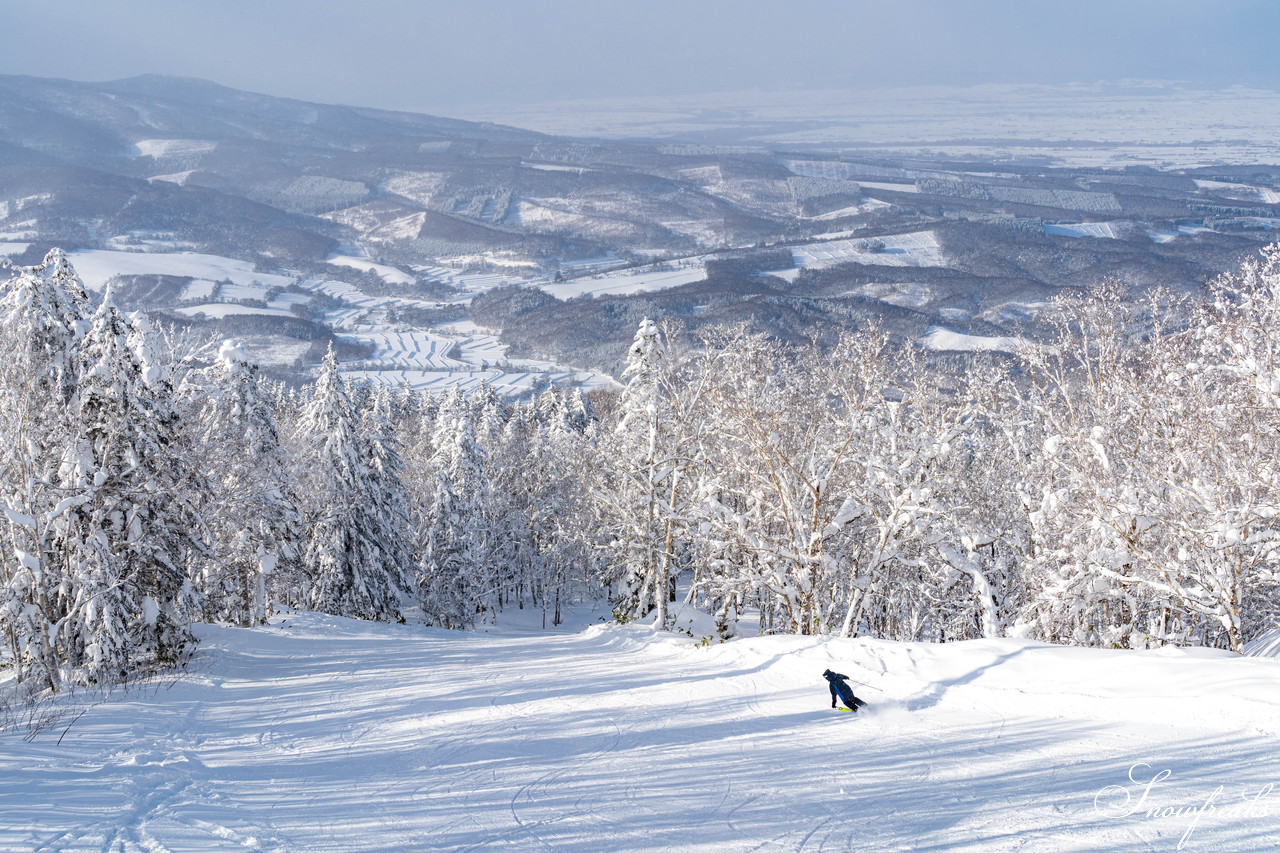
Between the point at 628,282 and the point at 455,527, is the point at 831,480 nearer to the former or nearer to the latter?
the point at 455,527

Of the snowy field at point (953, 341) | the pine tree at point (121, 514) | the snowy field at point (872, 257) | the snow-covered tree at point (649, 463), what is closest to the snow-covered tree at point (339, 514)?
the snow-covered tree at point (649, 463)

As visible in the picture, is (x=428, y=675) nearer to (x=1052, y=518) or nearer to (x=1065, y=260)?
(x=1052, y=518)

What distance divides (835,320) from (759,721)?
134 meters

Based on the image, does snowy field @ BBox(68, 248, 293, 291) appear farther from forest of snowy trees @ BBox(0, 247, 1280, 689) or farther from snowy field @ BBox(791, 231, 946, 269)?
forest of snowy trees @ BBox(0, 247, 1280, 689)

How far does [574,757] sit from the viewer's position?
29.1 ft

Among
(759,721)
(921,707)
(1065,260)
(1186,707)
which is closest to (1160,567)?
(1186,707)

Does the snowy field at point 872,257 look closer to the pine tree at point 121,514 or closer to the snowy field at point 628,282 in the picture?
the snowy field at point 628,282

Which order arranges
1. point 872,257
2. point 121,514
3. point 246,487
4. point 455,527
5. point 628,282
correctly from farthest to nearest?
point 872,257
point 628,282
point 455,527
point 246,487
point 121,514

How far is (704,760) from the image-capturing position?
868 centimetres

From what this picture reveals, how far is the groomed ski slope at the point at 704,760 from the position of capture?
6.85 metres

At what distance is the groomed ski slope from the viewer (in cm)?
685

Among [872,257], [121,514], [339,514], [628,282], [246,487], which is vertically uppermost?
[872,257]

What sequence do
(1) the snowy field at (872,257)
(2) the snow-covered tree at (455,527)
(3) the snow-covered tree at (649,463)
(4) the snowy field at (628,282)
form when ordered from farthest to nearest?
(1) the snowy field at (872,257) → (4) the snowy field at (628,282) → (2) the snow-covered tree at (455,527) → (3) the snow-covered tree at (649,463)

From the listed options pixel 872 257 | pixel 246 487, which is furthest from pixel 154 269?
pixel 246 487
